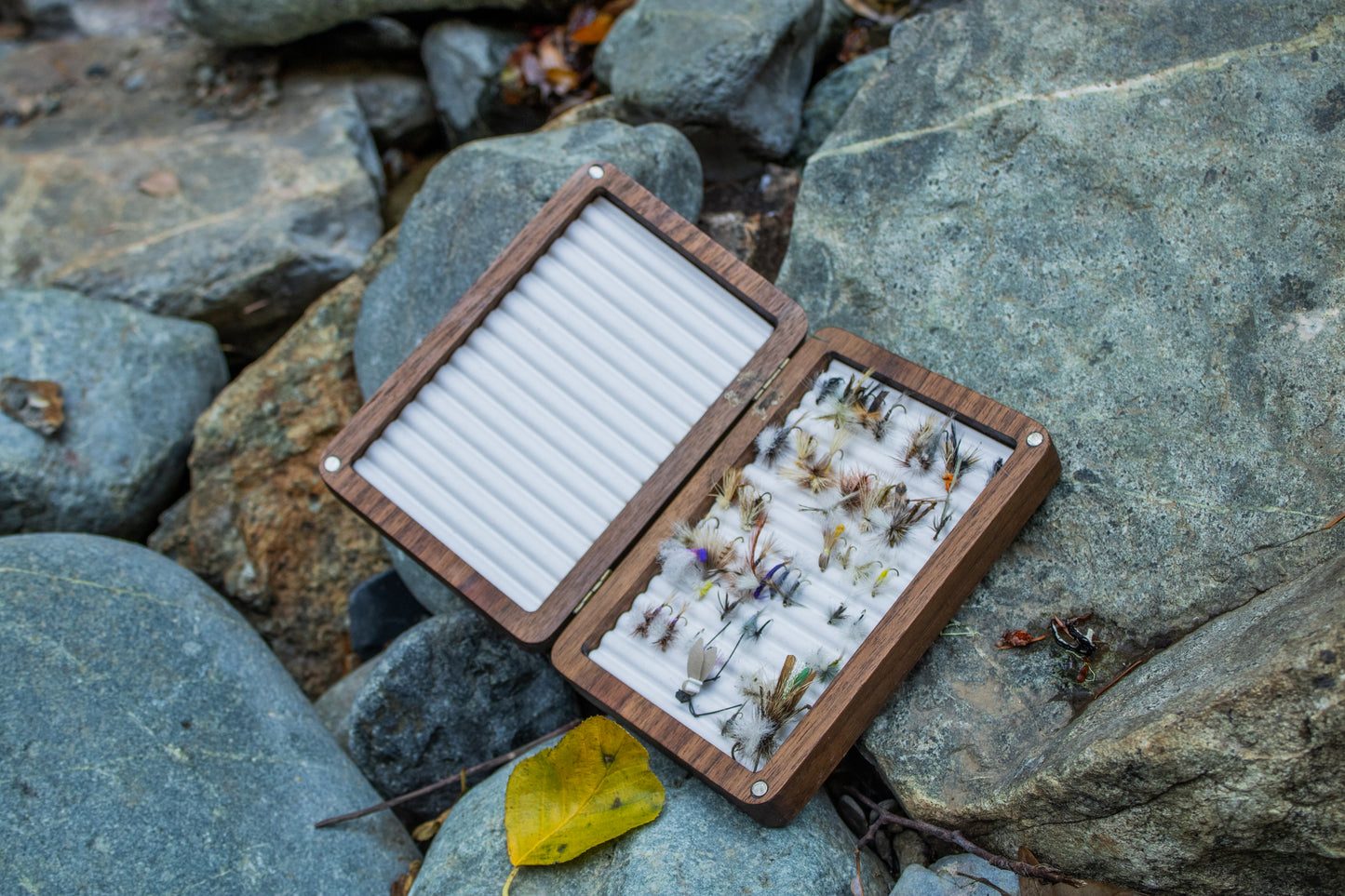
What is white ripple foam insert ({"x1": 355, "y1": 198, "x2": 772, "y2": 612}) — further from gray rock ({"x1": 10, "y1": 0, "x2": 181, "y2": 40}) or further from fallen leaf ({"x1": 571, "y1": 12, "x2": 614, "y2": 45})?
gray rock ({"x1": 10, "y1": 0, "x2": 181, "y2": 40})

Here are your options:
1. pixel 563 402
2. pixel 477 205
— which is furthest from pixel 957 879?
pixel 477 205

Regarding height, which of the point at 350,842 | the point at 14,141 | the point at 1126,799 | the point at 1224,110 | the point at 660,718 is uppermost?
the point at 1224,110

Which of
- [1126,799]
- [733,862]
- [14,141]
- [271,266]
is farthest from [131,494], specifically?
[1126,799]

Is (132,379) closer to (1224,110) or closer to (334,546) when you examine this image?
(334,546)

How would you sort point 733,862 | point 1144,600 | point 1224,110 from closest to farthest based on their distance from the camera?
point 733,862 → point 1144,600 → point 1224,110

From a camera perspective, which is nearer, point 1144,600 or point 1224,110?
point 1144,600

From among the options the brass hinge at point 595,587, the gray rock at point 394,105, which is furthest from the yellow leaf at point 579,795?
the gray rock at point 394,105

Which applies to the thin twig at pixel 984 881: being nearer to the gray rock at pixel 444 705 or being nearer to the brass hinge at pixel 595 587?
the brass hinge at pixel 595 587
